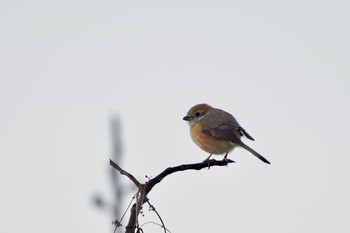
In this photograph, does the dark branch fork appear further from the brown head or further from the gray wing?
the brown head

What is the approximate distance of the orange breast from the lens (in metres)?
6.46

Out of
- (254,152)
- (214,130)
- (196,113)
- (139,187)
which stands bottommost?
(139,187)

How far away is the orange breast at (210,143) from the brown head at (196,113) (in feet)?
0.83

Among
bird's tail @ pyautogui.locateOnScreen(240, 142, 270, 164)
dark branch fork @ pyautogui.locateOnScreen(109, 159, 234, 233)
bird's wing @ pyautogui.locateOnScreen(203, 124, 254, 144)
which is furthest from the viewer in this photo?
bird's wing @ pyautogui.locateOnScreen(203, 124, 254, 144)

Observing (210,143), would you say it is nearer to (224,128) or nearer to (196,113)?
(224,128)

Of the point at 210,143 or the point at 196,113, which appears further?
the point at 196,113

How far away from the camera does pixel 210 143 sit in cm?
654

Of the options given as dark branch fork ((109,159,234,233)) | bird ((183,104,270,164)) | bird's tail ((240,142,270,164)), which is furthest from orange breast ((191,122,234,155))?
dark branch fork ((109,159,234,233))

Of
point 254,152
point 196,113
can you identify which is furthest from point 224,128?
point 254,152

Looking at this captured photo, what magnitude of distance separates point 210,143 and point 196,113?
0.64m

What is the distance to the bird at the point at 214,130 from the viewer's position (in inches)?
254

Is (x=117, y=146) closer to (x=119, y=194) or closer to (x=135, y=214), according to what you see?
(x=119, y=194)

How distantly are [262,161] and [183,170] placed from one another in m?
2.91

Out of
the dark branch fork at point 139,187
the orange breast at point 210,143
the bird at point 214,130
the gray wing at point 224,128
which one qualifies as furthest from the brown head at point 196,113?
the dark branch fork at point 139,187
